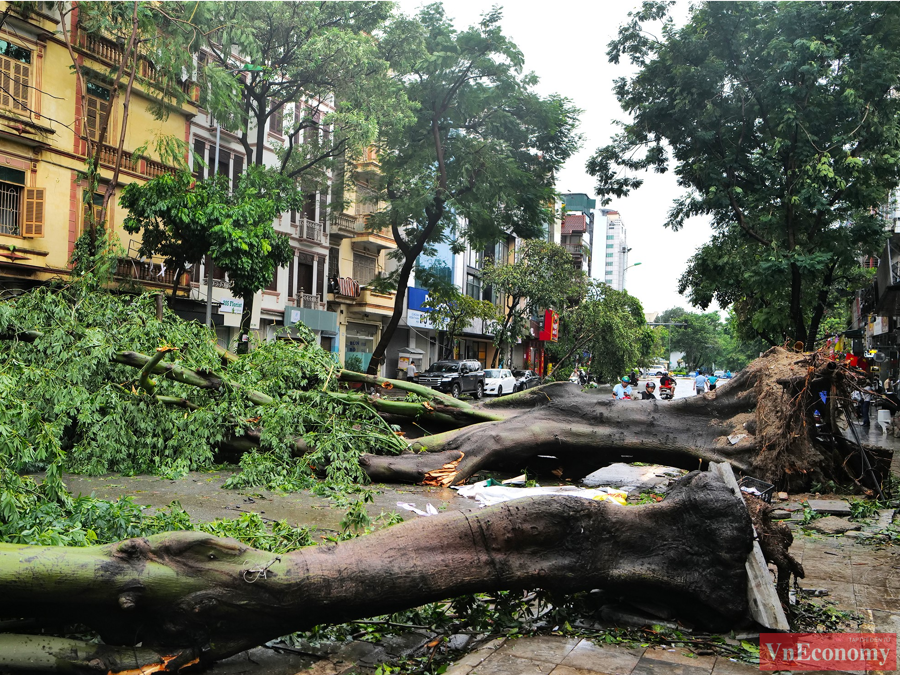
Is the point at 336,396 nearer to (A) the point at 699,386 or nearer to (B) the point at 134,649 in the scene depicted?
(B) the point at 134,649

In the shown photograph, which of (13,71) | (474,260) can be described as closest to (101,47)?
(13,71)

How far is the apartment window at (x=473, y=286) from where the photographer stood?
49562 millimetres

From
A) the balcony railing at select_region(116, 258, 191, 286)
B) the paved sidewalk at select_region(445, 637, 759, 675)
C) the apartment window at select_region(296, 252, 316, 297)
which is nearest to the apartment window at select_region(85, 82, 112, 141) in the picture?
the balcony railing at select_region(116, 258, 191, 286)

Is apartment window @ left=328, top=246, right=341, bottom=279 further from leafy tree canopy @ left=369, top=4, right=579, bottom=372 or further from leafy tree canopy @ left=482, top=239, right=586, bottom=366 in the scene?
leafy tree canopy @ left=369, top=4, right=579, bottom=372

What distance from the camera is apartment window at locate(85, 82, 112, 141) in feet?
68.8

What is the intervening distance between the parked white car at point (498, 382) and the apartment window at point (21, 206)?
817 inches

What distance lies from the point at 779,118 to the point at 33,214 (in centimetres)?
1875

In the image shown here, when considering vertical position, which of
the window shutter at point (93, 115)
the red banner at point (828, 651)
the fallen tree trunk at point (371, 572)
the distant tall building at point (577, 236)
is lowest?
the red banner at point (828, 651)

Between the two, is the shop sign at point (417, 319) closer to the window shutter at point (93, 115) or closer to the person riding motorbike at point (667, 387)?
the person riding motorbike at point (667, 387)

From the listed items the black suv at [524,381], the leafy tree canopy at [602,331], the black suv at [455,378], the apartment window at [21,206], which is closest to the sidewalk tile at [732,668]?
the apartment window at [21,206]

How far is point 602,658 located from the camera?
12.4ft

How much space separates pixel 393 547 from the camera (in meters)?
3.96

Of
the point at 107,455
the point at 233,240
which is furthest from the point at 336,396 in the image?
the point at 233,240

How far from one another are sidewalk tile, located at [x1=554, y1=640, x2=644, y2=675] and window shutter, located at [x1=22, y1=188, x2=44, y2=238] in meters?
20.1
